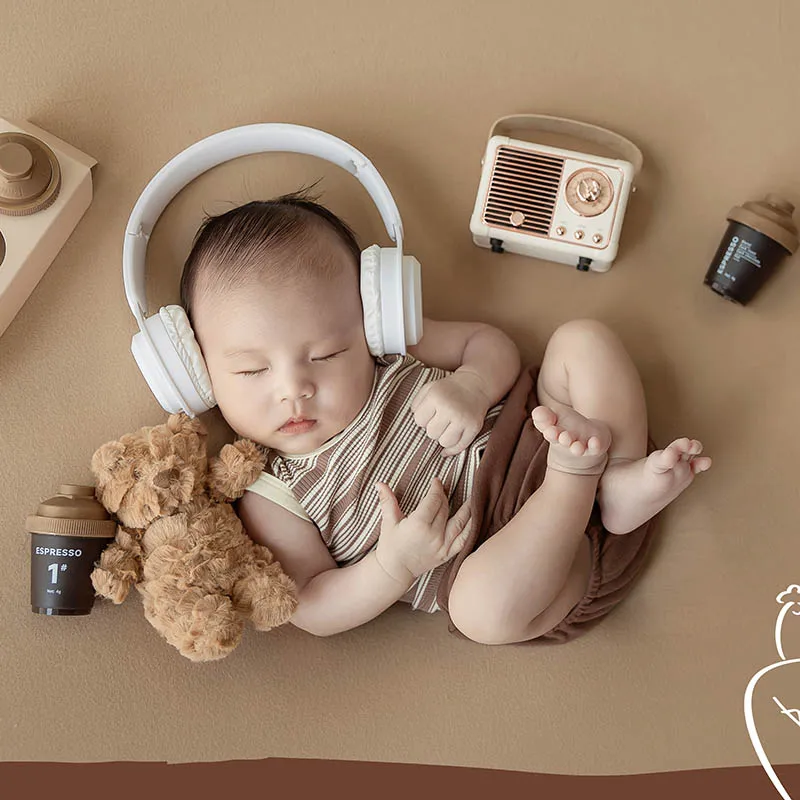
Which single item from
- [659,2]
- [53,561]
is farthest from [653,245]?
[53,561]

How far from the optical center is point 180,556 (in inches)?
43.6

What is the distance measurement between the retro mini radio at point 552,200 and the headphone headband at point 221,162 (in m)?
0.16

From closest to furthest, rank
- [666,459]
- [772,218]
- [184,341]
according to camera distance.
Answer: [666,459], [184,341], [772,218]

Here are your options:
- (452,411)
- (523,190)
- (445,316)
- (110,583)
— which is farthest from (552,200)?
(110,583)

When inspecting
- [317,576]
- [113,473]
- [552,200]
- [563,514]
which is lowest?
[317,576]

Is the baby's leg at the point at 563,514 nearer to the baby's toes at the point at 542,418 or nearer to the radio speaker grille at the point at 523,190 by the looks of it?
the baby's toes at the point at 542,418

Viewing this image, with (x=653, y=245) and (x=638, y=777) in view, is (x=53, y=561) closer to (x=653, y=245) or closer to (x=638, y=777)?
(x=638, y=777)

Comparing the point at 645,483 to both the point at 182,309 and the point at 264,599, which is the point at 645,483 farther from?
the point at 182,309

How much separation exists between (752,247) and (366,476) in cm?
61

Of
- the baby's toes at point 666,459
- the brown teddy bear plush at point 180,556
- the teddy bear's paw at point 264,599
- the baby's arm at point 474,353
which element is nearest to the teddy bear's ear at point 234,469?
the brown teddy bear plush at point 180,556

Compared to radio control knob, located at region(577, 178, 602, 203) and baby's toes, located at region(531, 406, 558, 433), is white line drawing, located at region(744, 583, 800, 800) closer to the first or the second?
baby's toes, located at region(531, 406, 558, 433)

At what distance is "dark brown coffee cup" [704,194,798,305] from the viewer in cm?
126

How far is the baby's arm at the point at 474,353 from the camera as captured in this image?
49.6 inches

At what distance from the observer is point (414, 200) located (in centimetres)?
138
